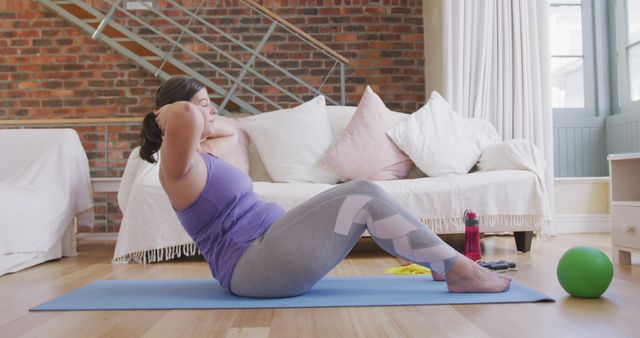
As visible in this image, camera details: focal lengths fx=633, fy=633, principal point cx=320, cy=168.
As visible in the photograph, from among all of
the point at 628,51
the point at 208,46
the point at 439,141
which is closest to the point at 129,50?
the point at 208,46

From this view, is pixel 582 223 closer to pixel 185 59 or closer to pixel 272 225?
pixel 272 225

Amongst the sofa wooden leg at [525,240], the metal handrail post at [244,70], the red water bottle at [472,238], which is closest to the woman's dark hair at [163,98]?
the red water bottle at [472,238]

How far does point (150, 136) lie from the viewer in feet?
6.25

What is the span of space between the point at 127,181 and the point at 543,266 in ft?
7.20

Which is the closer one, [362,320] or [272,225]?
[362,320]

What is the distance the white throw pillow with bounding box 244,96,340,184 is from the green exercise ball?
1.91 meters

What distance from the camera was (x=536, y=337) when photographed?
4.76 ft

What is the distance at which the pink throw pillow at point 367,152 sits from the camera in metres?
3.63

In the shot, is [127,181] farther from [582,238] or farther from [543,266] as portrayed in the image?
[582,238]

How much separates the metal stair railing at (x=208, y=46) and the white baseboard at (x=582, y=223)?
1.99 meters

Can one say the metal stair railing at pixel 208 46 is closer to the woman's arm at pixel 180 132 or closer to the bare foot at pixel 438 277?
the bare foot at pixel 438 277

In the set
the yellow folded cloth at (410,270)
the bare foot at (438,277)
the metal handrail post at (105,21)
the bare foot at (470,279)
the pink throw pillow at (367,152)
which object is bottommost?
the yellow folded cloth at (410,270)

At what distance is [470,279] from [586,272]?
35 centimetres

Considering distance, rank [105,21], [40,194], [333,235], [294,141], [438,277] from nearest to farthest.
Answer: [333,235] < [438,277] < [40,194] < [294,141] < [105,21]
